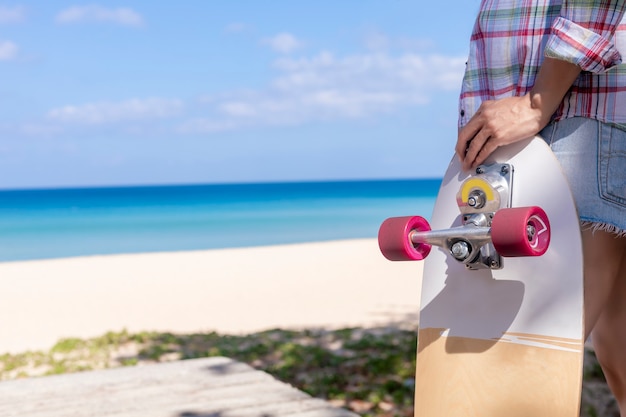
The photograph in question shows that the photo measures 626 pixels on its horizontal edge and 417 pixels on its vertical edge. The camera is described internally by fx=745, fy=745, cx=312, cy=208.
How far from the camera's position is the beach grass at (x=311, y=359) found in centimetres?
386

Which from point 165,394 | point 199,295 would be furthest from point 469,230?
point 199,295

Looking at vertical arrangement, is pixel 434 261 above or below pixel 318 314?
above

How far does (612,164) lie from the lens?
1388mm

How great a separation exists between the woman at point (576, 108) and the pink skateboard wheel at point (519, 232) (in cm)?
10

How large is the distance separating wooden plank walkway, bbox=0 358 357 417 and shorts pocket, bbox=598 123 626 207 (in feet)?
4.97

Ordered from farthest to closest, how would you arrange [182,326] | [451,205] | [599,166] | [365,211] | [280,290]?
[365,211] < [280,290] < [182,326] < [451,205] < [599,166]

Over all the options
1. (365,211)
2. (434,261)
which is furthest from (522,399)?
(365,211)

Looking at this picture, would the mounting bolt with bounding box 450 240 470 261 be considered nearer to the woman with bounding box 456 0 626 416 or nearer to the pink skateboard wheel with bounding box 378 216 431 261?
the pink skateboard wheel with bounding box 378 216 431 261

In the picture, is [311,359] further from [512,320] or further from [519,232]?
[519,232]

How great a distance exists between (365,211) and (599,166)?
1638 inches

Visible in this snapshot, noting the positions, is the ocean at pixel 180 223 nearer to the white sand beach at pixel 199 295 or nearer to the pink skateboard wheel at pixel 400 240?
the white sand beach at pixel 199 295

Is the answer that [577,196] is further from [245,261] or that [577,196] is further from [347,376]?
[245,261]

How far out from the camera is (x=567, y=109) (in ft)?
4.79

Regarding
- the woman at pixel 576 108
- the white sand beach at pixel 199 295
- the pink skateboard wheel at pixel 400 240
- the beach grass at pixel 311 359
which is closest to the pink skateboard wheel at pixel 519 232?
the woman at pixel 576 108
